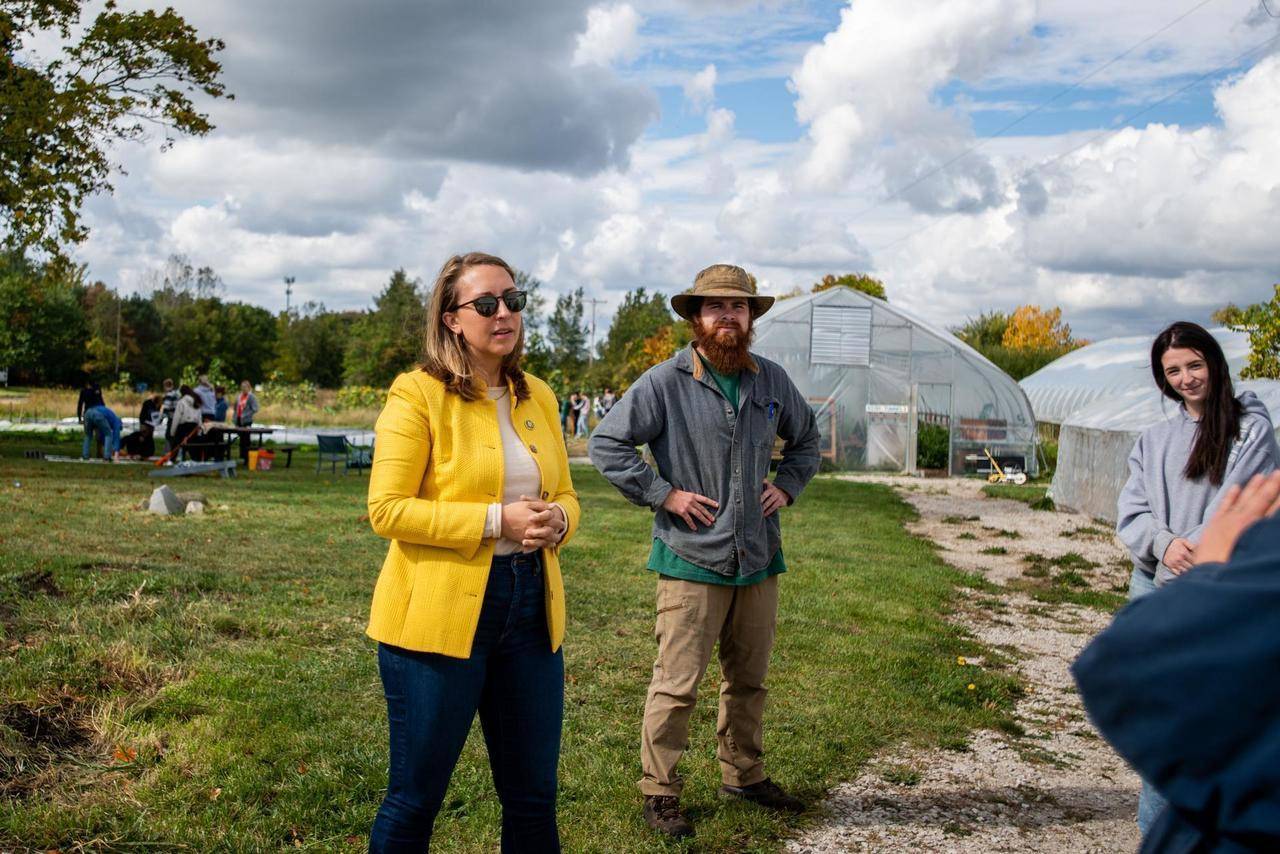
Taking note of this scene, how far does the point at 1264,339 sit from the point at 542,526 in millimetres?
15095

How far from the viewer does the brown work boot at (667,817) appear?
4160mm

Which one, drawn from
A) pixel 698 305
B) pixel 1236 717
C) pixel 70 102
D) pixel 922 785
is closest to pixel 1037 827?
pixel 922 785

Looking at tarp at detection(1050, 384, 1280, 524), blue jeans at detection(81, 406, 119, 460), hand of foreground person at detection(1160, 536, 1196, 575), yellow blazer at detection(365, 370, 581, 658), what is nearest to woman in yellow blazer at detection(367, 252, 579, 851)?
yellow blazer at detection(365, 370, 581, 658)

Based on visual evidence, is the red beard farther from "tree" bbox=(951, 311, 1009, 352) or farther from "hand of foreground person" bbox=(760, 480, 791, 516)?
"tree" bbox=(951, 311, 1009, 352)

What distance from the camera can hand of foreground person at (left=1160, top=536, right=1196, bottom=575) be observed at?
3596 millimetres

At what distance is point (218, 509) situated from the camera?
43.2ft

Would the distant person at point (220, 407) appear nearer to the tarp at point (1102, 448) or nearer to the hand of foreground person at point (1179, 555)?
the tarp at point (1102, 448)

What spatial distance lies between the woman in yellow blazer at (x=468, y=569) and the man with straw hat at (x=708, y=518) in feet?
3.74

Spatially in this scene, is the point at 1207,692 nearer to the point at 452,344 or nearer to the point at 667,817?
the point at 452,344

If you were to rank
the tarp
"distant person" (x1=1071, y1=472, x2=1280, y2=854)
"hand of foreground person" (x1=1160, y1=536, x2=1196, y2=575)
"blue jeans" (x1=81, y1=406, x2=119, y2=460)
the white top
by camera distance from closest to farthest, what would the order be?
"distant person" (x1=1071, y1=472, x2=1280, y2=854), the white top, "hand of foreground person" (x1=1160, y1=536, x2=1196, y2=575), the tarp, "blue jeans" (x1=81, y1=406, x2=119, y2=460)

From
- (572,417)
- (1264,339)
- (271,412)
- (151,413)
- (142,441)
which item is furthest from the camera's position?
(271,412)

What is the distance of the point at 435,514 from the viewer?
2.84 metres

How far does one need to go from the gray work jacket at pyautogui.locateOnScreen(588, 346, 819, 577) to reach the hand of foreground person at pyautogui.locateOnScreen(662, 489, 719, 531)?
0.10 feet

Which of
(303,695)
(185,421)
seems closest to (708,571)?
(303,695)
